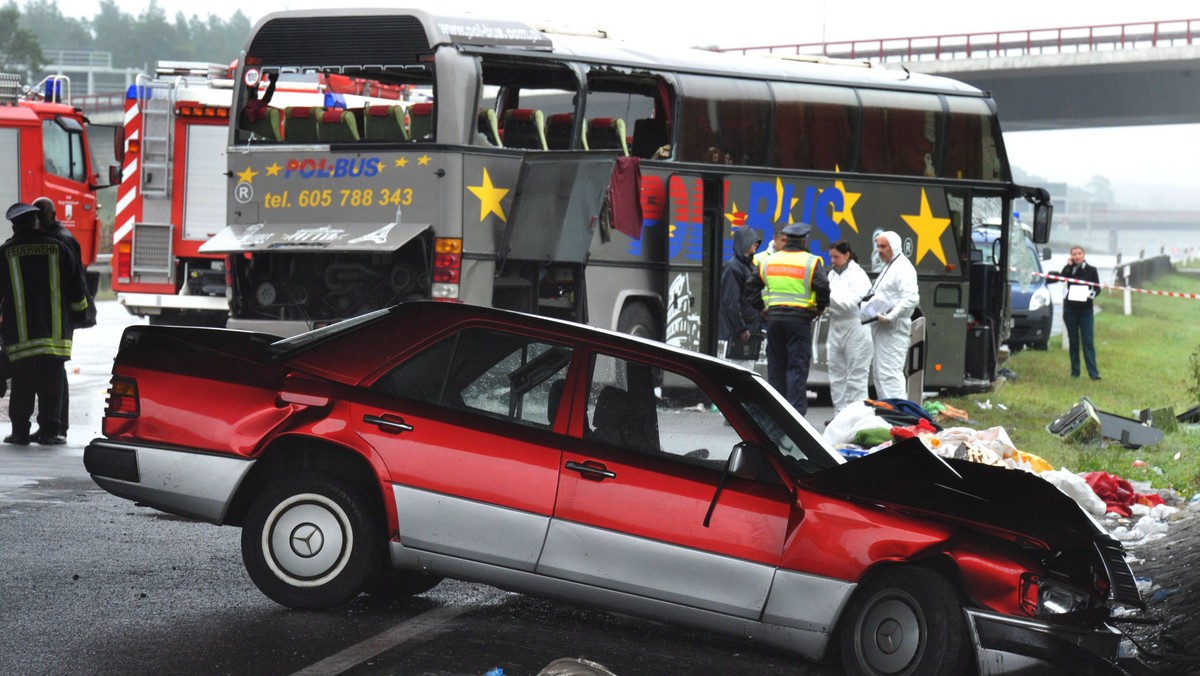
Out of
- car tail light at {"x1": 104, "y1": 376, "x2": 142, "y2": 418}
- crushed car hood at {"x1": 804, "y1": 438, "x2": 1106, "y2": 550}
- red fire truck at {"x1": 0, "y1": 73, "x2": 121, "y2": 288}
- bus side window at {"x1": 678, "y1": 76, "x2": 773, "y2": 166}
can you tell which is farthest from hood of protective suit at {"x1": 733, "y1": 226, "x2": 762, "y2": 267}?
red fire truck at {"x1": 0, "y1": 73, "x2": 121, "y2": 288}

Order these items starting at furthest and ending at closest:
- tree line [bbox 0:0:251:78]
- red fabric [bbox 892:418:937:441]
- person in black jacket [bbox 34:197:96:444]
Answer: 1. tree line [bbox 0:0:251:78]
2. person in black jacket [bbox 34:197:96:444]
3. red fabric [bbox 892:418:937:441]

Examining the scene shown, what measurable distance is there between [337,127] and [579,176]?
91.1 inches

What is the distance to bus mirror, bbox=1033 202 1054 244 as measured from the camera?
18.0 meters

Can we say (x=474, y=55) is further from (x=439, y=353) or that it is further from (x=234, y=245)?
(x=439, y=353)

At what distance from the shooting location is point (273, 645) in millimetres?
6039

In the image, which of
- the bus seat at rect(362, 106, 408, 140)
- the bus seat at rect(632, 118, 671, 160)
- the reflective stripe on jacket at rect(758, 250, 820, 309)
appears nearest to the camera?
the reflective stripe on jacket at rect(758, 250, 820, 309)

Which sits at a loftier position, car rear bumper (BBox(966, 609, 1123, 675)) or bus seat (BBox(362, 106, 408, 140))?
bus seat (BBox(362, 106, 408, 140))

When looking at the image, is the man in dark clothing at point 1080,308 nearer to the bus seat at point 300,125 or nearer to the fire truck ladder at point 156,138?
the bus seat at point 300,125

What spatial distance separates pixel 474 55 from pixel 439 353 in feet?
27.1

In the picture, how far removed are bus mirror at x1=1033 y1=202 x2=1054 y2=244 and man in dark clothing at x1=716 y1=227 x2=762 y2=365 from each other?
154 inches

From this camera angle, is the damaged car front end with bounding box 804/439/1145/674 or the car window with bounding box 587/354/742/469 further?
the car window with bounding box 587/354/742/469

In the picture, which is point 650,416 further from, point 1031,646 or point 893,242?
point 893,242

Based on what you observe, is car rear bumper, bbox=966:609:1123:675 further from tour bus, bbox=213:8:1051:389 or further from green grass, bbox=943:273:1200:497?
tour bus, bbox=213:8:1051:389

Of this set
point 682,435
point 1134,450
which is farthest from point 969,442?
point 682,435
